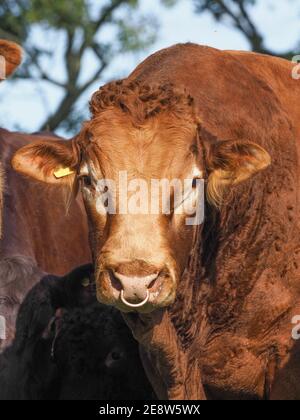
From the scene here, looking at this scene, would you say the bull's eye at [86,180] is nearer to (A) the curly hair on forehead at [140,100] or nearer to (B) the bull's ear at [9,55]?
(A) the curly hair on forehead at [140,100]

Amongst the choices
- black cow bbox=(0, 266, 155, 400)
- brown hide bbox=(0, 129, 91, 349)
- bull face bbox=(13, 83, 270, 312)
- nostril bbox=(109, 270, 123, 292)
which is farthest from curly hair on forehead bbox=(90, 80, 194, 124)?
brown hide bbox=(0, 129, 91, 349)

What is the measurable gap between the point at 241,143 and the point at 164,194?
59 centimetres

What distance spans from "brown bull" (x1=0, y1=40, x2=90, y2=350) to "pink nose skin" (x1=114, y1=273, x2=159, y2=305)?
2.81 metres

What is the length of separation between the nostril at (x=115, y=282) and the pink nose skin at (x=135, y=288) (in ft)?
0.09

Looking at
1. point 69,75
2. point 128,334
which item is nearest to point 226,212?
point 128,334

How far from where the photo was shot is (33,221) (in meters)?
10.8

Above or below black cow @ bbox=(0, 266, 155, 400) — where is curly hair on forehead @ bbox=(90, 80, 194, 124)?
above

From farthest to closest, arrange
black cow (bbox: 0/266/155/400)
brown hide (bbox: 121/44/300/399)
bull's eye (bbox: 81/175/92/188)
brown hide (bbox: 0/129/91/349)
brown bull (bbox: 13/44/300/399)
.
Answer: brown hide (bbox: 0/129/91/349) < black cow (bbox: 0/266/155/400) < brown hide (bbox: 121/44/300/399) < bull's eye (bbox: 81/175/92/188) < brown bull (bbox: 13/44/300/399)

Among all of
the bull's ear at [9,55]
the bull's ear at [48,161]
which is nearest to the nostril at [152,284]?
the bull's ear at [48,161]

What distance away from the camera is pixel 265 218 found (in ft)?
24.9

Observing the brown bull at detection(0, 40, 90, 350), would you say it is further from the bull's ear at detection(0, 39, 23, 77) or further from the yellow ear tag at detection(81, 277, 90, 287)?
the yellow ear tag at detection(81, 277, 90, 287)

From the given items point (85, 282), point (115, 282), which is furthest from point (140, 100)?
point (85, 282)

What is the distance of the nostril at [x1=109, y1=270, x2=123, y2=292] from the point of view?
255 inches

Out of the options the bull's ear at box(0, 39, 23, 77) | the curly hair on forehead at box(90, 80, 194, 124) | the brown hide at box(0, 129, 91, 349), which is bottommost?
the brown hide at box(0, 129, 91, 349)
